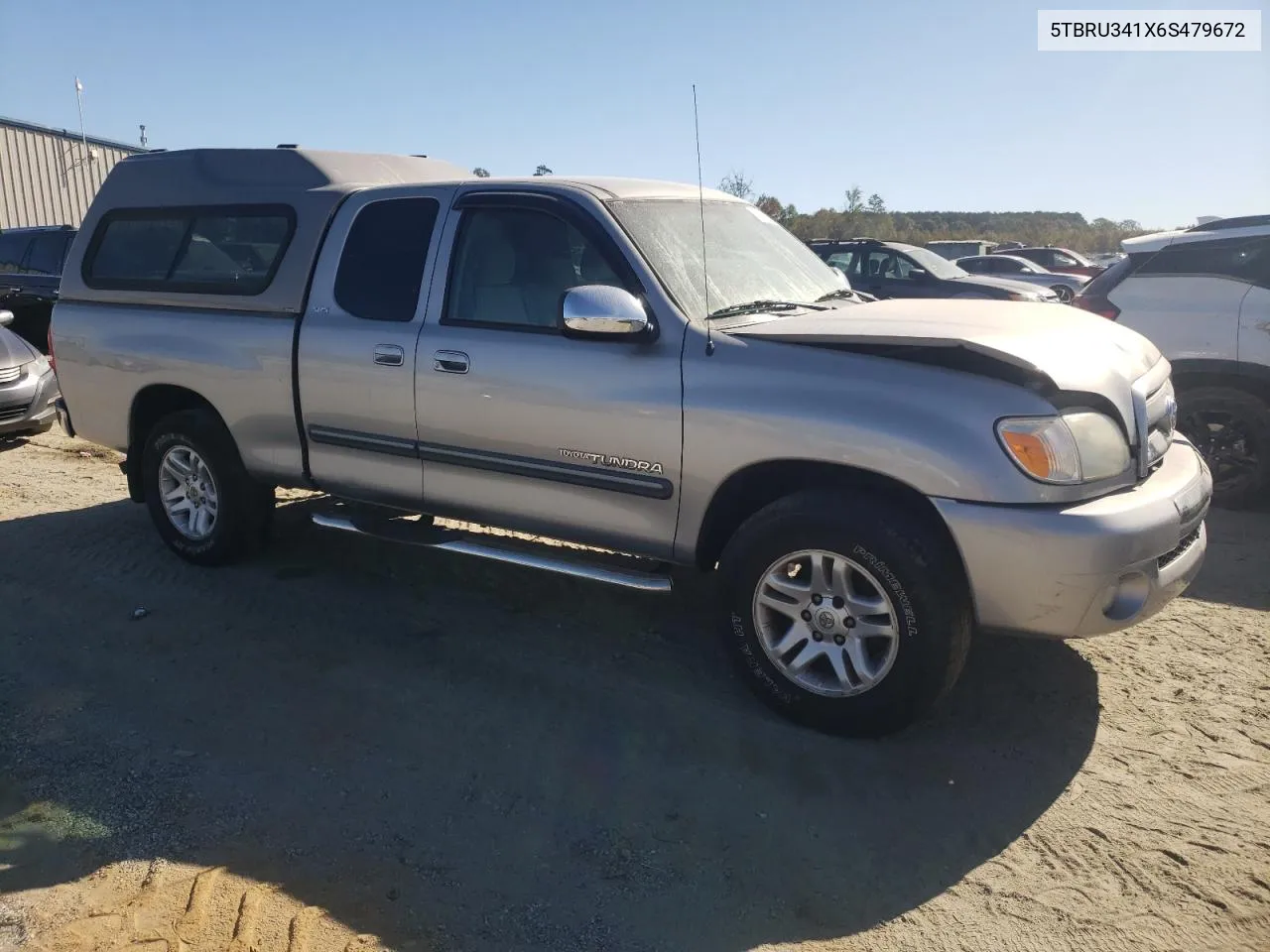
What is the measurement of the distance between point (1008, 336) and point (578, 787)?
2.19 m

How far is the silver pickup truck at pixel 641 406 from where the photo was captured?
339cm

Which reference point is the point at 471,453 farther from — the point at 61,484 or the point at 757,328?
the point at 61,484

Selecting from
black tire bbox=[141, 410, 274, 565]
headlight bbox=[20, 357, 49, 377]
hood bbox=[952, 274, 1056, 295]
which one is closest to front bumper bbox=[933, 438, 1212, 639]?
black tire bbox=[141, 410, 274, 565]

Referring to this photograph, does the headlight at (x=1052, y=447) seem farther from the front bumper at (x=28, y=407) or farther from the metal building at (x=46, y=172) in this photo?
the metal building at (x=46, y=172)

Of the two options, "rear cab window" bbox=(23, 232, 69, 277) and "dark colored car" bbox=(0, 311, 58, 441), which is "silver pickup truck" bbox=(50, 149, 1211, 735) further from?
"rear cab window" bbox=(23, 232, 69, 277)

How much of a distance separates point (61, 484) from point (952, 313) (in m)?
6.59

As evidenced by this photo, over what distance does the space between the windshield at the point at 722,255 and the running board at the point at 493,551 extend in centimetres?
108

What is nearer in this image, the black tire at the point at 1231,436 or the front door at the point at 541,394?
the front door at the point at 541,394

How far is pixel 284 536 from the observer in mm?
6199

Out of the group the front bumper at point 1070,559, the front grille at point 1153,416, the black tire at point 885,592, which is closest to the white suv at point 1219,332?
the front grille at point 1153,416

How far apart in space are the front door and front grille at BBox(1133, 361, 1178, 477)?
1.66m

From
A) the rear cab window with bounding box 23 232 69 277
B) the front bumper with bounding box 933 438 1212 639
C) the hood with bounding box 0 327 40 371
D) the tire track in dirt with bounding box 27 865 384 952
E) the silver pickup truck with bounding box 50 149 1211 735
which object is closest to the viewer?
the tire track in dirt with bounding box 27 865 384 952

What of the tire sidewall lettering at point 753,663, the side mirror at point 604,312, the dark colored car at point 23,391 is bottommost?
the tire sidewall lettering at point 753,663

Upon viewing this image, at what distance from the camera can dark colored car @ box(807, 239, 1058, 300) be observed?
1298 centimetres
